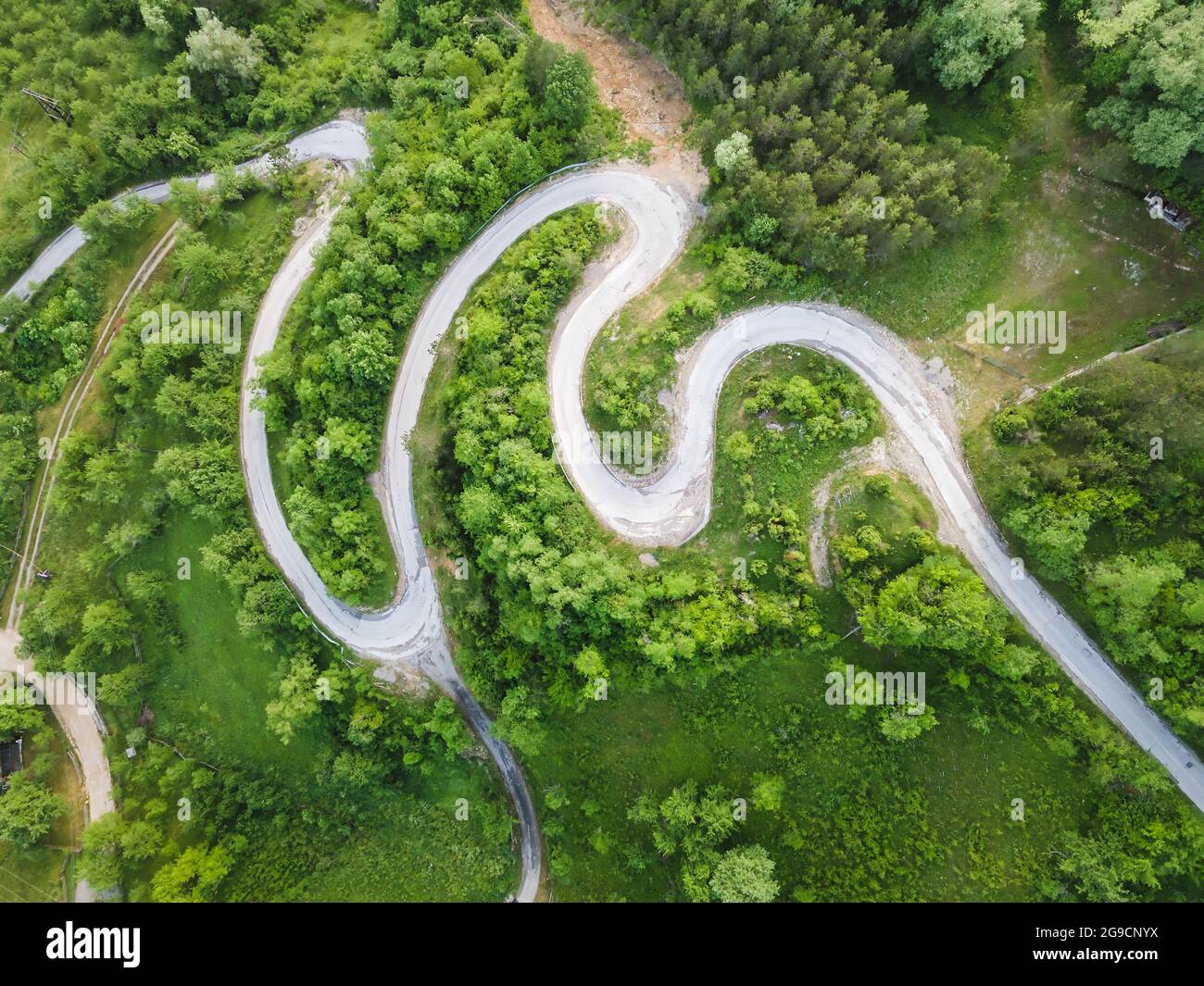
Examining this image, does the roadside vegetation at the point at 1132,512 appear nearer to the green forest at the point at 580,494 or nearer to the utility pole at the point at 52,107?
the green forest at the point at 580,494

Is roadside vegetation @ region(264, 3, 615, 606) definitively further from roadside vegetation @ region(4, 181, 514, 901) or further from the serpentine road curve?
roadside vegetation @ region(4, 181, 514, 901)

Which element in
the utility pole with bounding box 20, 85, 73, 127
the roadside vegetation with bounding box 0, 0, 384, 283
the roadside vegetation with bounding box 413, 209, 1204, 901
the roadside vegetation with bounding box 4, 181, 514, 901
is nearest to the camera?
the roadside vegetation with bounding box 413, 209, 1204, 901

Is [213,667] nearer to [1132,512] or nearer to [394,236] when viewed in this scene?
[394,236]

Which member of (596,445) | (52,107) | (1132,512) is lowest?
(1132,512)

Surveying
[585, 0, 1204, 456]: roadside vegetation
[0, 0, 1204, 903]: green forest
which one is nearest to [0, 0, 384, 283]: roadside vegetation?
[0, 0, 1204, 903]: green forest

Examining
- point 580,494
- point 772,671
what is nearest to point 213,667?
point 580,494
